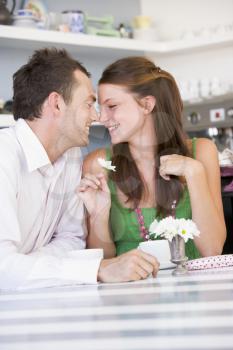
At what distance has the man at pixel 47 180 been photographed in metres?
1.57

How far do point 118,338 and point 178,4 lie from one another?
413 cm

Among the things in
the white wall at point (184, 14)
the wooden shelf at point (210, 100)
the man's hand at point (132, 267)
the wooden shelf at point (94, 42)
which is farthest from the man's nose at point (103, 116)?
the white wall at point (184, 14)

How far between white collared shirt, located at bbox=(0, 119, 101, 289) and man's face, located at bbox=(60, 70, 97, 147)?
7 cm

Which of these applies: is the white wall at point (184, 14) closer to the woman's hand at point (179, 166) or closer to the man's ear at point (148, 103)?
the man's ear at point (148, 103)

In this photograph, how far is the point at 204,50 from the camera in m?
4.70

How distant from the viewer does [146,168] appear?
2.38m

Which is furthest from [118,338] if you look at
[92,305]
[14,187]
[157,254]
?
[14,187]

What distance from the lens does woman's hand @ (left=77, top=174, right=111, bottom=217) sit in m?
1.94

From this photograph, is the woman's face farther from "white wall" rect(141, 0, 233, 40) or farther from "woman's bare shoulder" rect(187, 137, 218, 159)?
"white wall" rect(141, 0, 233, 40)

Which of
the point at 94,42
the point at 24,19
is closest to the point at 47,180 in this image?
the point at 24,19

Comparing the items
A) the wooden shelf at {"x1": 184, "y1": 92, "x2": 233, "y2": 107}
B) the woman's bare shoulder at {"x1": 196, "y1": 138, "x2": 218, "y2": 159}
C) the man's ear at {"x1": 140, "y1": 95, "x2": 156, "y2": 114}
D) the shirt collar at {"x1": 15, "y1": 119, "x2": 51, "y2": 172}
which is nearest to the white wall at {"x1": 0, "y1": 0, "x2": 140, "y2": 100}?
the wooden shelf at {"x1": 184, "y1": 92, "x2": 233, "y2": 107}

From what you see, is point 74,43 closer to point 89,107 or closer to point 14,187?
point 89,107

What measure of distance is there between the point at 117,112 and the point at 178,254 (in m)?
0.85

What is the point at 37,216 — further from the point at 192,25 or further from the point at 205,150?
the point at 192,25
